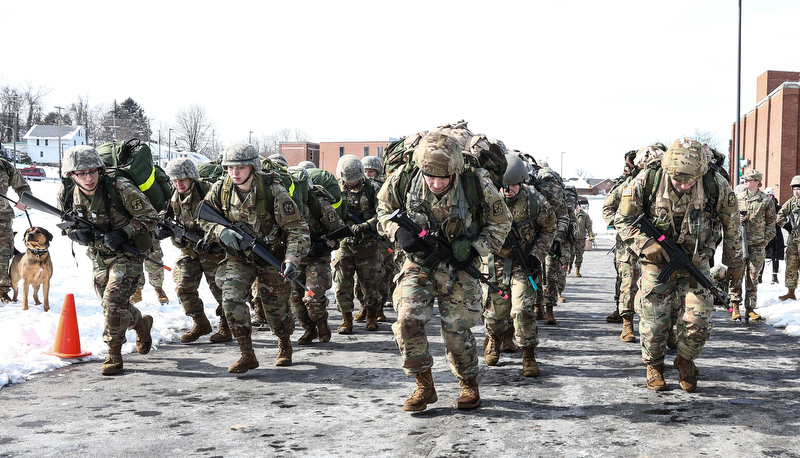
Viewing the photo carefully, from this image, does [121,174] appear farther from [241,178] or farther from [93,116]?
[93,116]

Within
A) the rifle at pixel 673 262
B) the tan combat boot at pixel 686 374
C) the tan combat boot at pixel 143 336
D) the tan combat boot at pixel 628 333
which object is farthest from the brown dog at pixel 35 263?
the tan combat boot at pixel 686 374

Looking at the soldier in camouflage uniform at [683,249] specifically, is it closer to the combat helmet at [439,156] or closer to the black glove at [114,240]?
the combat helmet at [439,156]

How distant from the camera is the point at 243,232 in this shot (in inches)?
243

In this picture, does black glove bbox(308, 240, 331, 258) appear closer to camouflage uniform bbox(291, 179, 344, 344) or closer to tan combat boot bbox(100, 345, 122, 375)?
camouflage uniform bbox(291, 179, 344, 344)

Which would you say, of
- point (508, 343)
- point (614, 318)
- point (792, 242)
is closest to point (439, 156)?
point (508, 343)

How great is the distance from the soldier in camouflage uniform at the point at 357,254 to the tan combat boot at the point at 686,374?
3.96 metres

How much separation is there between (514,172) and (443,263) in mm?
1937

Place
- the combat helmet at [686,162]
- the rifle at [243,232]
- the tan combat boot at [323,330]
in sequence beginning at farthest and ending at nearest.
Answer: the tan combat boot at [323,330] → the rifle at [243,232] → the combat helmet at [686,162]

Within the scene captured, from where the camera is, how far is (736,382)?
5934mm

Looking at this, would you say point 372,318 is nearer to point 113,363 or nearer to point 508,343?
point 508,343

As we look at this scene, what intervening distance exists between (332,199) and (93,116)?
10310 centimetres

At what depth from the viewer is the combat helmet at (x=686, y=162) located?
17.5ft

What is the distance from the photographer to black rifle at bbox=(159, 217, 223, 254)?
7.92 m

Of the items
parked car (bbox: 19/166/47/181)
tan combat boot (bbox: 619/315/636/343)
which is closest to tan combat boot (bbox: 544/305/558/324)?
tan combat boot (bbox: 619/315/636/343)
